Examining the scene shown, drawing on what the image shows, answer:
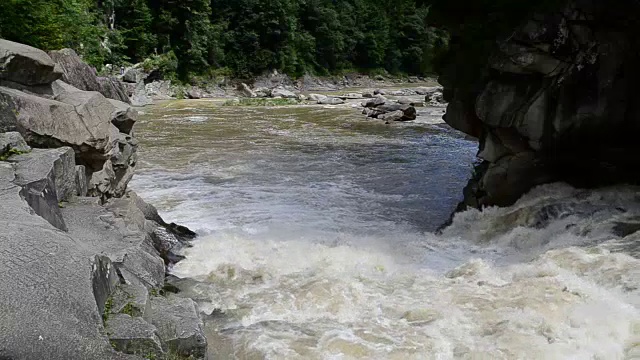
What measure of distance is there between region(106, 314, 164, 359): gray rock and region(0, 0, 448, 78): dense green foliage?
50.4ft

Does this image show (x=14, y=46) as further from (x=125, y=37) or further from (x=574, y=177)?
(x=125, y=37)

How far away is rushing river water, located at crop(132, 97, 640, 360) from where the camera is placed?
5273mm

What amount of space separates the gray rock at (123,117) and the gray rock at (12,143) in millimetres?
2823

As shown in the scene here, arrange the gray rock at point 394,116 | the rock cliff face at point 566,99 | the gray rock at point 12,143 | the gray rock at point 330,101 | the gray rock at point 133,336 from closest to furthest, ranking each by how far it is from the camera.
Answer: the gray rock at point 133,336 < the gray rock at point 12,143 < the rock cliff face at point 566,99 < the gray rock at point 394,116 < the gray rock at point 330,101

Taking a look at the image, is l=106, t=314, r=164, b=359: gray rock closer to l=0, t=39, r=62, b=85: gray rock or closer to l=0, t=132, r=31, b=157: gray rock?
l=0, t=132, r=31, b=157: gray rock

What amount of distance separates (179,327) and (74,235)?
1759mm

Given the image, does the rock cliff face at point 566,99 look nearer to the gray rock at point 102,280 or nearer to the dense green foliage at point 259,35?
the gray rock at point 102,280

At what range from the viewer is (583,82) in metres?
8.57

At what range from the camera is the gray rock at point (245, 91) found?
142ft

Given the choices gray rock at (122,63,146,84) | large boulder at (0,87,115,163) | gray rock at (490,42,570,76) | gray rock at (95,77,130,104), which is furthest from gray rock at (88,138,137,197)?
gray rock at (122,63,146,84)

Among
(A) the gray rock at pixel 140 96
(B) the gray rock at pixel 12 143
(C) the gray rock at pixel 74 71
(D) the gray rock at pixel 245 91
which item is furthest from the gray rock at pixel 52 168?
(D) the gray rock at pixel 245 91

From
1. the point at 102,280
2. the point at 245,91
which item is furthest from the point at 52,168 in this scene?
the point at 245,91

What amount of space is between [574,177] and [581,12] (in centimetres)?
274

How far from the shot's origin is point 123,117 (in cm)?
954
